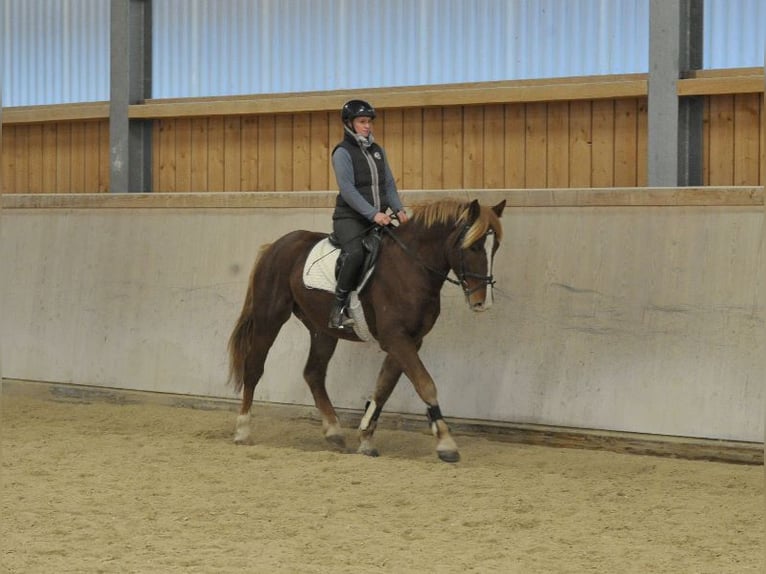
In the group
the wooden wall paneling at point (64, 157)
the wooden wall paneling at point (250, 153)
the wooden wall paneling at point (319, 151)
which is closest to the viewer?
the wooden wall paneling at point (319, 151)

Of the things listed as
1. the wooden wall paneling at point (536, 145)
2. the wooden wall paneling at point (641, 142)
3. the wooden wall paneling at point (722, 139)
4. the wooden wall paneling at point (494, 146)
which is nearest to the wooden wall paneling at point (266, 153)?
the wooden wall paneling at point (494, 146)

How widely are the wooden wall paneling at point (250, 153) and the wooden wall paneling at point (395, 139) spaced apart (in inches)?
50.0

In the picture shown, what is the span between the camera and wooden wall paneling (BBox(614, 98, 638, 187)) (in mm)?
8055

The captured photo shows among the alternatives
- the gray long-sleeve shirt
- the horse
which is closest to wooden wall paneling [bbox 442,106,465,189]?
Result: the horse

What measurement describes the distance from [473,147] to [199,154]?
2.65m

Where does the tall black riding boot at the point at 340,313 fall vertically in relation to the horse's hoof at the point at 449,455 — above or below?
Answer: above

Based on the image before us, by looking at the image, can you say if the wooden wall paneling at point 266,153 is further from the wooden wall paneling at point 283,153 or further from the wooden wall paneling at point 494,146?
the wooden wall paneling at point 494,146

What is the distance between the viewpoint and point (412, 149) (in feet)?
29.8

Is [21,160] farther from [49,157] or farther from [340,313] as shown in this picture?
[340,313]

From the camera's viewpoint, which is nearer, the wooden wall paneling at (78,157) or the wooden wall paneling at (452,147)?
the wooden wall paneling at (452,147)

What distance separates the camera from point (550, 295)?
7.46m

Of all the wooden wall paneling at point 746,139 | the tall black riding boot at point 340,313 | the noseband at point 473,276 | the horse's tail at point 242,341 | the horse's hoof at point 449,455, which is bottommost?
the horse's hoof at point 449,455

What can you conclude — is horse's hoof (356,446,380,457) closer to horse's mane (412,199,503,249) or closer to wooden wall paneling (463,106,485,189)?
horse's mane (412,199,503,249)

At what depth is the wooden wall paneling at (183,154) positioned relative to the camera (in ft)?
33.5
